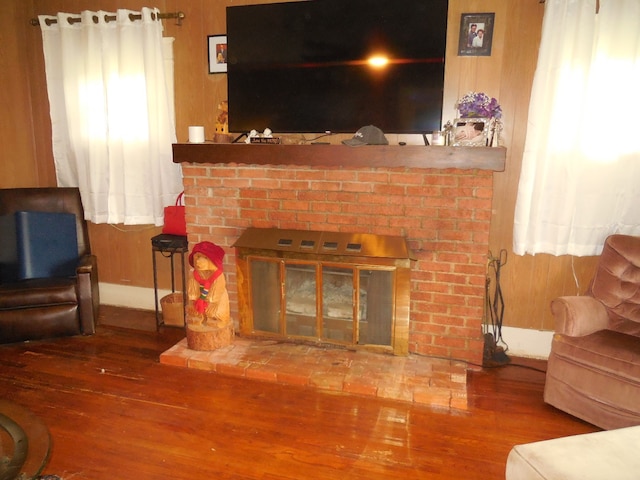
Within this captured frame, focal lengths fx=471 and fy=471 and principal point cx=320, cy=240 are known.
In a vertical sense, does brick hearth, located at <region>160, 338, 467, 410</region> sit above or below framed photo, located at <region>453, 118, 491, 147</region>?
below

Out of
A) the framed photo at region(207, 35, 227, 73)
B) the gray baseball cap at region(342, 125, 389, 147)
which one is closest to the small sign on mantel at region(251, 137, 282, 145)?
the gray baseball cap at region(342, 125, 389, 147)

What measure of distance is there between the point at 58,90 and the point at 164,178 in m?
1.15

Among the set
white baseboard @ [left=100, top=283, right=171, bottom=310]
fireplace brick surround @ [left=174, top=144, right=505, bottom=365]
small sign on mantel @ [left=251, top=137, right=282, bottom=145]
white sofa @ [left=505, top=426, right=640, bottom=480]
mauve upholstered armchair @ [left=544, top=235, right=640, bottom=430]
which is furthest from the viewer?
white baseboard @ [left=100, top=283, right=171, bottom=310]

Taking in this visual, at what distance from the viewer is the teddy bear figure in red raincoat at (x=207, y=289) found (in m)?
2.97

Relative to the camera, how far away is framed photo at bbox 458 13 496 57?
285 cm

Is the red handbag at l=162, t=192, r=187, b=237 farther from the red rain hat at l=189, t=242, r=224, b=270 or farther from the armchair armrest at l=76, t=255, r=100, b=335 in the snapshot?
the armchair armrest at l=76, t=255, r=100, b=335

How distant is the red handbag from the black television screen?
716mm

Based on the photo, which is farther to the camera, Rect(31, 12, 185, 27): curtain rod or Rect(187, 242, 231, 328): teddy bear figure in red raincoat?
Rect(31, 12, 185, 27): curtain rod

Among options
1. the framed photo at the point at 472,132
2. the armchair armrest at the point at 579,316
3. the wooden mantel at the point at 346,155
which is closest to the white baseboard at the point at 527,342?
the armchair armrest at the point at 579,316

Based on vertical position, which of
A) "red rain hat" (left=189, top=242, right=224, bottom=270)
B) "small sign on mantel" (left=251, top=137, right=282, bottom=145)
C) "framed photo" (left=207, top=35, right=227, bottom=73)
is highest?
"framed photo" (left=207, top=35, right=227, bottom=73)

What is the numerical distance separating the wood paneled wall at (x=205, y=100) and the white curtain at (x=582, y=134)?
162 mm

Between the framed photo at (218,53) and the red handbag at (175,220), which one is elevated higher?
the framed photo at (218,53)

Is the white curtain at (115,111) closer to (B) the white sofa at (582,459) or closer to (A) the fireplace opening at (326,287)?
(A) the fireplace opening at (326,287)

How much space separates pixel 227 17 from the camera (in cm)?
321
